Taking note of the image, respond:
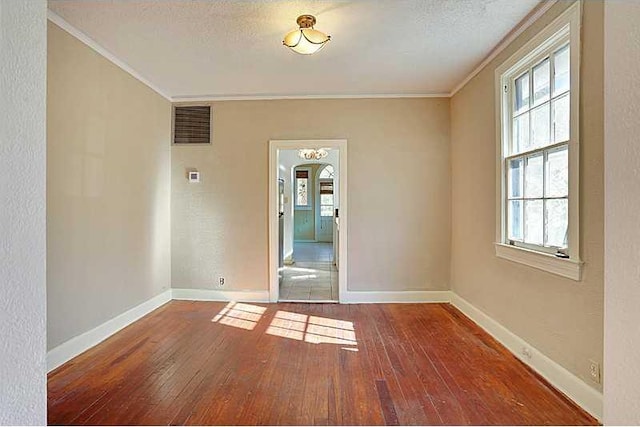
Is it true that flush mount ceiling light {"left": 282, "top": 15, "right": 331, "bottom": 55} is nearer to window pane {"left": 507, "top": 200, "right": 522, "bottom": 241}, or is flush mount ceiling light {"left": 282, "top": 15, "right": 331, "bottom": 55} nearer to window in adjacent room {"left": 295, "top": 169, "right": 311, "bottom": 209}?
window pane {"left": 507, "top": 200, "right": 522, "bottom": 241}

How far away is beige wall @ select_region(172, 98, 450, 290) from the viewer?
4.32 m

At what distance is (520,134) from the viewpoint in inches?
111

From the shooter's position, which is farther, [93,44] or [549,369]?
[93,44]

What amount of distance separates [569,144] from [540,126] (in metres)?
0.43

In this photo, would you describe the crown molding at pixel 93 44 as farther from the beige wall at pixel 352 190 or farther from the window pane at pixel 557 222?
the window pane at pixel 557 222

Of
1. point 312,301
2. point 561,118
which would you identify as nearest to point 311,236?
point 312,301

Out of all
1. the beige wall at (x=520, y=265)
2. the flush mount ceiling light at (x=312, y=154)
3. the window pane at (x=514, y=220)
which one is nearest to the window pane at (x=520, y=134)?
the beige wall at (x=520, y=265)

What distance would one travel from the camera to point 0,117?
0.73 metres

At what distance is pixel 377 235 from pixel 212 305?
7.34ft

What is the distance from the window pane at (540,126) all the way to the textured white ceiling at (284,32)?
2.39ft

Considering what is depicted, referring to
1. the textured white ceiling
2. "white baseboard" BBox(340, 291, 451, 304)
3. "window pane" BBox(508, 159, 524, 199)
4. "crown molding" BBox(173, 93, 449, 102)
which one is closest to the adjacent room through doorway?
"white baseboard" BBox(340, 291, 451, 304)

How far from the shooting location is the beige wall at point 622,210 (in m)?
0.87

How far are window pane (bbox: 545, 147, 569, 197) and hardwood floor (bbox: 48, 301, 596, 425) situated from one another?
4.30ft

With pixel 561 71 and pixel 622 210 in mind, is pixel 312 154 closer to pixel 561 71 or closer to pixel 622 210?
pixel 561 71
